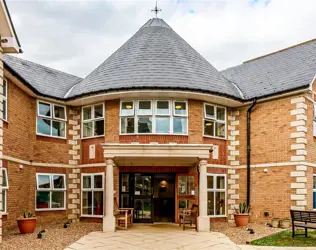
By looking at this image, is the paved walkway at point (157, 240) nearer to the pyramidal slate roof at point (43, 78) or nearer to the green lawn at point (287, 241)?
the green lawn at point (287, 241)

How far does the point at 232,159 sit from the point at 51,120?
25.2 ft

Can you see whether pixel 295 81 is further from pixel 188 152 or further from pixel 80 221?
pixel 80 221

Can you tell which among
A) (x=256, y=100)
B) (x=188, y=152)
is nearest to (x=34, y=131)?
(x=188, y=152)

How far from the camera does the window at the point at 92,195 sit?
15227 millimetres

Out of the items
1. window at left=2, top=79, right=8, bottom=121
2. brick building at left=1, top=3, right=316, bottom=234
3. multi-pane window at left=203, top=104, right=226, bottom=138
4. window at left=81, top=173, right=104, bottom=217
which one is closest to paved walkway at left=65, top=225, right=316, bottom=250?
brick building at left=1, top=3, right=316, bottom=234

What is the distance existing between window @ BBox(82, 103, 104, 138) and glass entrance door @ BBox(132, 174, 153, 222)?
2.43m

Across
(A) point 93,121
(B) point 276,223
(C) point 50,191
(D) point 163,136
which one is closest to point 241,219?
(B) point 276,223

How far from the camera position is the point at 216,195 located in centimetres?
1552

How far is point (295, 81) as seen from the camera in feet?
48.2

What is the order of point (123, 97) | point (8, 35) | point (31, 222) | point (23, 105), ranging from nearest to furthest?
point (8, 35)
point (31, 222)
point (23, 105)
point (123, 97)

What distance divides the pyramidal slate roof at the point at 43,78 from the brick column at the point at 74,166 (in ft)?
3.69

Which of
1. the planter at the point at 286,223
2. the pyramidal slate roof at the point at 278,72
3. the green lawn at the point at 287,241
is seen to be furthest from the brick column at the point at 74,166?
the planter at the point at 286,223

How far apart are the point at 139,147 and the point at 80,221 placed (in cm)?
508

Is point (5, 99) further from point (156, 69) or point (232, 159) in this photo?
point (232, 159)
